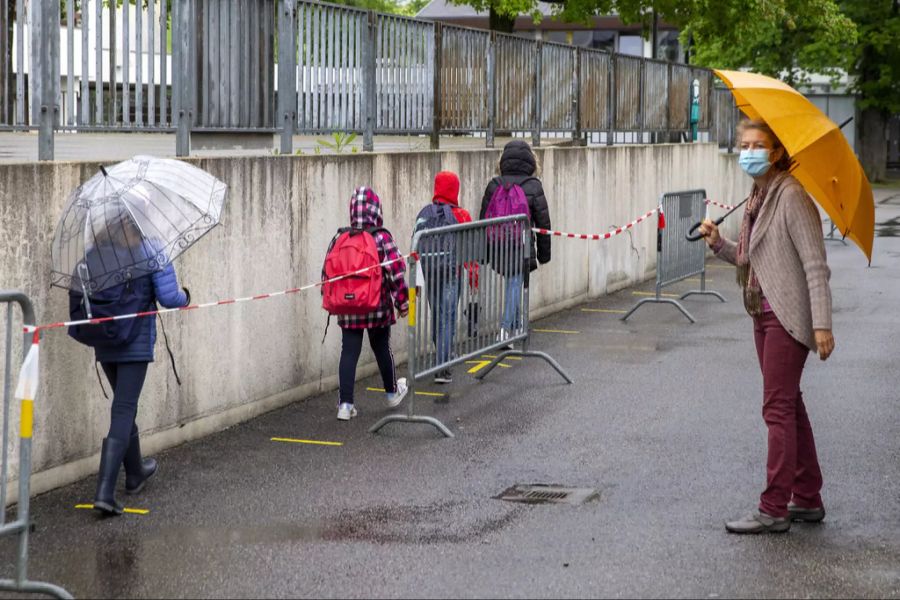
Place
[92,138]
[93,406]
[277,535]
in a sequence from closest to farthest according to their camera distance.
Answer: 1. [277,535]
2. [93,406]
3. [92,138]

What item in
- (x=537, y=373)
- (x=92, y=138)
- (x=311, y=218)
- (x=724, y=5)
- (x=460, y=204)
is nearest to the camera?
(x=92, y=138)

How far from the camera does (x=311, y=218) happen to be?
1005 centimetres

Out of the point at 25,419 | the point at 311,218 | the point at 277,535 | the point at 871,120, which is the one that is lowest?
the point at 277,535

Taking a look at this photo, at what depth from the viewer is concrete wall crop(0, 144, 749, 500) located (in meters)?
7.26

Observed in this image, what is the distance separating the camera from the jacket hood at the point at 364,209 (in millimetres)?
9094

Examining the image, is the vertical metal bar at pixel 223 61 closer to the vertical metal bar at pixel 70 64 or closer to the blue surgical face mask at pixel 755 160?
the vertical metal bar at pixel 70 64

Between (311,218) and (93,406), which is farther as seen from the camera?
(311,218)

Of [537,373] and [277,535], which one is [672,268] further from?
[277,535]

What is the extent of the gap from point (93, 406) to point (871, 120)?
1825 inches

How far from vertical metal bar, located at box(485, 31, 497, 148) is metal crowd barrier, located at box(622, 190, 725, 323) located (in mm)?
1989

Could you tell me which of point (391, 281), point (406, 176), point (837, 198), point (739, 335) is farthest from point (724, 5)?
point (837, 198)

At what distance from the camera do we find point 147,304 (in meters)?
7.05

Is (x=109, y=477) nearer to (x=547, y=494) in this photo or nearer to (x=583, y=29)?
(x=547, y=494)

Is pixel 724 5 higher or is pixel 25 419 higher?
pixel 724 5
